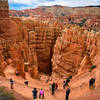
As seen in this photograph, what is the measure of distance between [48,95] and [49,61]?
21050 millimetres

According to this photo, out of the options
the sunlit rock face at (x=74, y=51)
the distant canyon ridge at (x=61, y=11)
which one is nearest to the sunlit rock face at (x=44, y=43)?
the sunlit rock face at (x=74, y=51)

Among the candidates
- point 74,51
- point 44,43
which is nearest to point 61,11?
point 44,43

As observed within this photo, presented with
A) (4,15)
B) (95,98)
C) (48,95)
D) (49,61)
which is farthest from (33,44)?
(95,98)

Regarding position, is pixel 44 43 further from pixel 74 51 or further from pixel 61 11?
pixel 61 11

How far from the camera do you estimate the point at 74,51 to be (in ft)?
83.5

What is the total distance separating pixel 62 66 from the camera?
26656 mm

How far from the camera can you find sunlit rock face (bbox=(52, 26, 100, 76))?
22656mm

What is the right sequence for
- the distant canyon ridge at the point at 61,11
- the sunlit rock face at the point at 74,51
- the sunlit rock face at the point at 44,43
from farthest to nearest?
the distant canyon ridge at the point at 61,11, the sunlit rock face at the point at 44,43, the sunlit rock face at the point at 74,51

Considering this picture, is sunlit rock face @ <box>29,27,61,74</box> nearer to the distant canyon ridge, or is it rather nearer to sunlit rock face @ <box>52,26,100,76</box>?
sunlit rock face @ <box>52,26,100,76</box>

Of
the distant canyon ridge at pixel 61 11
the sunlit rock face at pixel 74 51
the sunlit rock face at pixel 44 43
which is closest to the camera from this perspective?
the sunlit rock face at pixel 74 51

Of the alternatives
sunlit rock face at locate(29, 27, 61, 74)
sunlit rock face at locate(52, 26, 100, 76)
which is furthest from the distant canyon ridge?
sunlit rock face at locate(52, 26, 100, 76)

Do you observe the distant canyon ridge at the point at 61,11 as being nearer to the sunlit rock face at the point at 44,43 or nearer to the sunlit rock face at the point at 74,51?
the sunlit rock face at the point at 44,43

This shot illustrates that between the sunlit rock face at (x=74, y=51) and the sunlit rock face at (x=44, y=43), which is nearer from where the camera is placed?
the sunlit rock face at (x=74, y=51)

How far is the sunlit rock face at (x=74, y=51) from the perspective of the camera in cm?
2266
